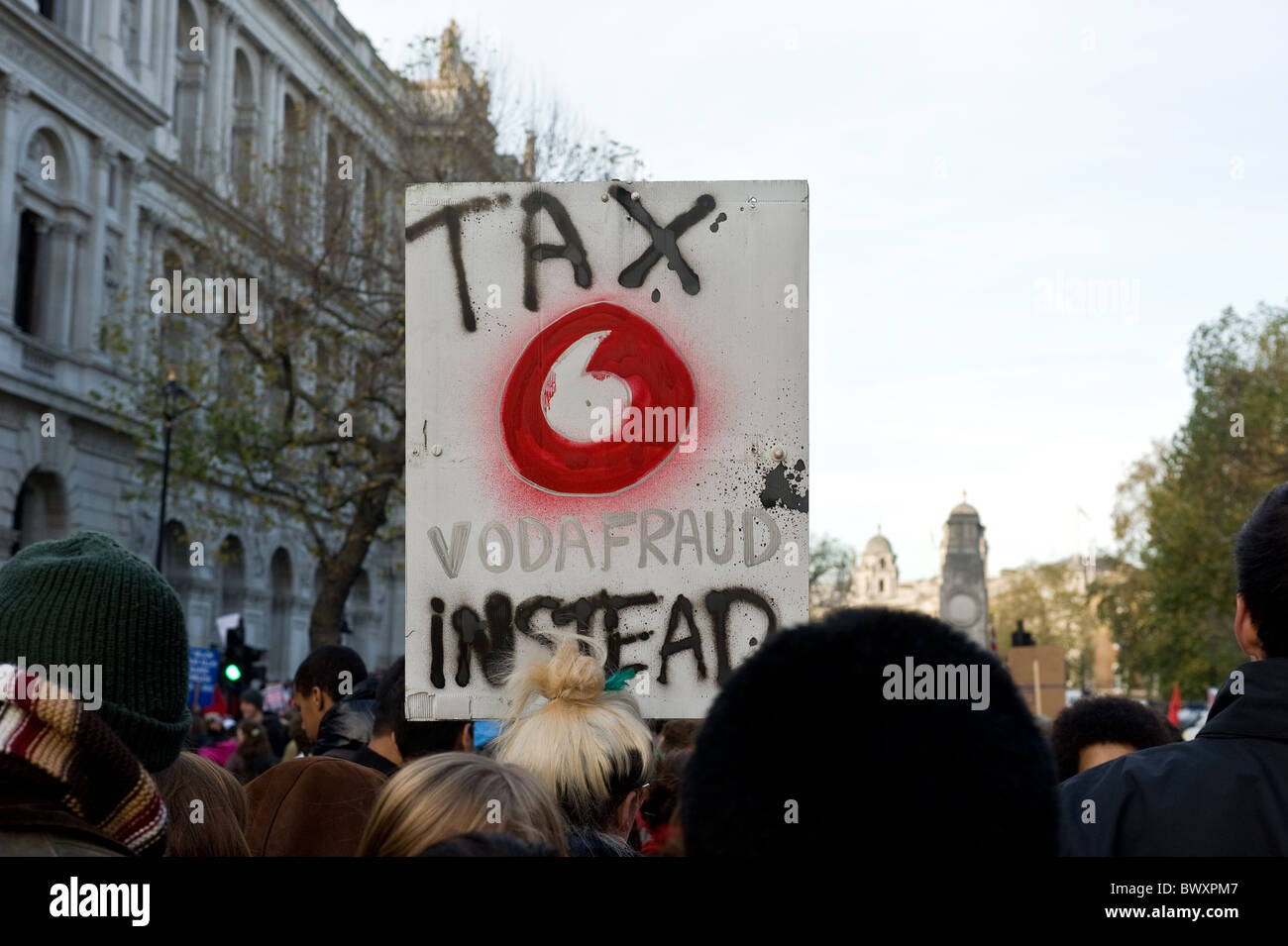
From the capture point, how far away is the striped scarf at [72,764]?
Answer: 174cm

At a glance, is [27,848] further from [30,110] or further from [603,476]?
[30,110]

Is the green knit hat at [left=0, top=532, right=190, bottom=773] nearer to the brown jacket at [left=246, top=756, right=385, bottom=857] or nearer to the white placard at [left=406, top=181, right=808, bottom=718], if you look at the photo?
the white placard at [left=406, top=181, right=808, bottom=718]

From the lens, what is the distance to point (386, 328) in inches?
886

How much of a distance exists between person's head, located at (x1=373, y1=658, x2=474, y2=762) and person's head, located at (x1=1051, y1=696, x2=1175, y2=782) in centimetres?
181

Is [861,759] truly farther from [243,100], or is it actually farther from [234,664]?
[243,100]

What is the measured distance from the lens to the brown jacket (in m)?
4.09

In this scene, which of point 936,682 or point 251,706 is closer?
point 936,682

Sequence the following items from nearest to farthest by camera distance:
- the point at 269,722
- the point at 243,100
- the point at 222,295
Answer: the point at 269,722 < the point at 222,295 < the point at 243,100

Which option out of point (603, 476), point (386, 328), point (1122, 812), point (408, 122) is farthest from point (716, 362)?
point (408, 122)

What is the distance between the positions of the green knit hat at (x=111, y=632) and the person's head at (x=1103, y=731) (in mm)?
2951

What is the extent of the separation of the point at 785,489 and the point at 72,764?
2.11 meters

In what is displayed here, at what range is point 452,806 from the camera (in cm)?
249

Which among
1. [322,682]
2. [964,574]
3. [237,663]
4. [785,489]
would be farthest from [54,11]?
[785,489]
